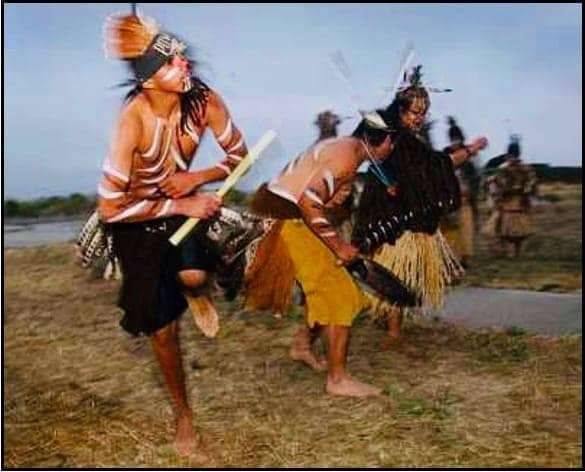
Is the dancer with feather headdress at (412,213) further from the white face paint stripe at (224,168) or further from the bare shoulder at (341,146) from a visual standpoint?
the white face paint stripe at (224,168)

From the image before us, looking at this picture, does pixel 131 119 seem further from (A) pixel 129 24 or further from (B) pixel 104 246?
(B) pixel 104 246

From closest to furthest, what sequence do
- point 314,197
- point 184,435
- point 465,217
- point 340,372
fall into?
point 184,435, point 314,197, point 340,372, point 465,217

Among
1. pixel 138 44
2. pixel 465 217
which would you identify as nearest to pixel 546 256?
pixel 465 217

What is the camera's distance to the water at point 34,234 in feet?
29.8

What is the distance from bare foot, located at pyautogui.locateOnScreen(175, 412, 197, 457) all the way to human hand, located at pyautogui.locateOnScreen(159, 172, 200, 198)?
0.77 m

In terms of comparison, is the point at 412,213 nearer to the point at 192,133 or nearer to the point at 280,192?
the point at 280,192

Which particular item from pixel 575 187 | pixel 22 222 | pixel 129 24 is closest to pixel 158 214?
pixel 129 24

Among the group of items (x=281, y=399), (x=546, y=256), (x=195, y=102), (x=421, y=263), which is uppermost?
(x=195, y=102)

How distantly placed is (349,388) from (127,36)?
168 cm

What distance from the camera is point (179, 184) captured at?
8.81 feet

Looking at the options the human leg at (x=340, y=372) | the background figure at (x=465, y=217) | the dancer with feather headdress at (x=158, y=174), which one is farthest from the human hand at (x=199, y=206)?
the background figure at (x=465, y=217)

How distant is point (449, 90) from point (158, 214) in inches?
51.5

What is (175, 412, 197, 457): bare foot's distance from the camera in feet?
9.82

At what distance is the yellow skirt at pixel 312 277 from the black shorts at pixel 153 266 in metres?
0.73
